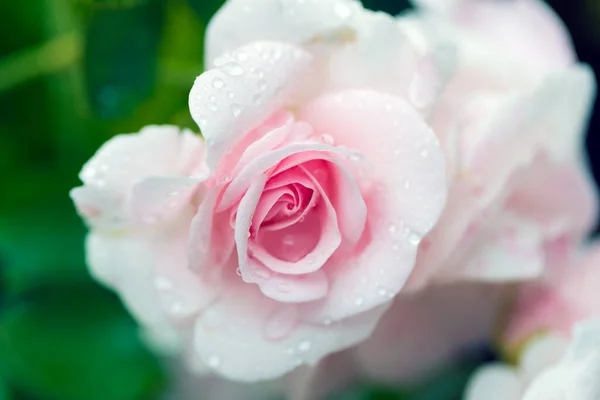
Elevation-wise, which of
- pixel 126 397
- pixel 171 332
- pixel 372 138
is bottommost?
pixel 126 397

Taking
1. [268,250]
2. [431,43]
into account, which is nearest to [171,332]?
[268,250]

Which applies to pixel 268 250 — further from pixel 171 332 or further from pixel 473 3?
pixel 473 3

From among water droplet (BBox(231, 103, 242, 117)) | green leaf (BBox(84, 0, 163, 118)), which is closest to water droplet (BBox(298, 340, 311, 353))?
water droplet (BBox(231, 103, 242, 117))

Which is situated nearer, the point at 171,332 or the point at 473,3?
the point at 171,332

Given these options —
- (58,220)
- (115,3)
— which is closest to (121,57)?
(115,3)

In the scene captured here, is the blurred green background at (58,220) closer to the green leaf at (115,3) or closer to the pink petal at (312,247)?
the green leaf at (115,3)

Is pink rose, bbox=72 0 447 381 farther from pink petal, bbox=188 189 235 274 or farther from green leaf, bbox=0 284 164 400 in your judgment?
green leaf, bbox=0 284 164 400

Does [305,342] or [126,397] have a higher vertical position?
[305,342]
